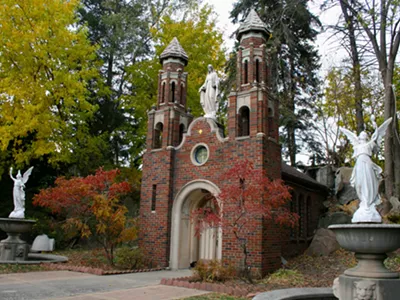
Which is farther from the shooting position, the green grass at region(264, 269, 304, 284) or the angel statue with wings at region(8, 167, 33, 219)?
the angel statue with wings at region(8, 167, 33, 219)

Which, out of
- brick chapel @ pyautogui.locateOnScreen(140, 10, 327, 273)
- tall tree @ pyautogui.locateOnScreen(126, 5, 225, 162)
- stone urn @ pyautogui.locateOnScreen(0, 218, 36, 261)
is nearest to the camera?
brick chapel @ pyautogui.locateOnScreen(140, 10, 327, 273)

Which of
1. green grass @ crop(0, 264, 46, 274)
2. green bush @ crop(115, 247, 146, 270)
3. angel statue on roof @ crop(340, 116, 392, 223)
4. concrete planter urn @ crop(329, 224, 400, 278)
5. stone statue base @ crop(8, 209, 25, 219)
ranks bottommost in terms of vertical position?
green grass @ crop(0, 264, 46, 274)

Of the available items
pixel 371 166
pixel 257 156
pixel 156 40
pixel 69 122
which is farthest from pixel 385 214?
pixel 156 40

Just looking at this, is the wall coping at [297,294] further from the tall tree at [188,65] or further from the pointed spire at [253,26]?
the tall tree at [188,65]

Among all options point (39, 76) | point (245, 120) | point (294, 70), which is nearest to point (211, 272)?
point (245, 120)

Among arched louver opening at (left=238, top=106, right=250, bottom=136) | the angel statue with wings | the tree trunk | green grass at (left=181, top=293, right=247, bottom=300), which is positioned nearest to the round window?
arched louver opening at (left=238, top=106, right=250, bottom=136)

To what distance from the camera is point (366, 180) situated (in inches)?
285

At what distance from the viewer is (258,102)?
42.9ft

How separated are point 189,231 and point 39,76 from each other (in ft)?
33.6

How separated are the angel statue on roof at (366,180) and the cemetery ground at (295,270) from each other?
3595 millimetres

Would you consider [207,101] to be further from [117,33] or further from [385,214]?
[117,33]

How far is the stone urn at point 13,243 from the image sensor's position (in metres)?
13.0

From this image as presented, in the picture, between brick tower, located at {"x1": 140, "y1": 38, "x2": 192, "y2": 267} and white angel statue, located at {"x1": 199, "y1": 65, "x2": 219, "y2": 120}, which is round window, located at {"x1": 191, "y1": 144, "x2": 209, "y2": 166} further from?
white angel statue, located at {"x1": 199, "y1": 65, "x2": 219, "y2": 120}

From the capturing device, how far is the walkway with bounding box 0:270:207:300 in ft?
27.1
